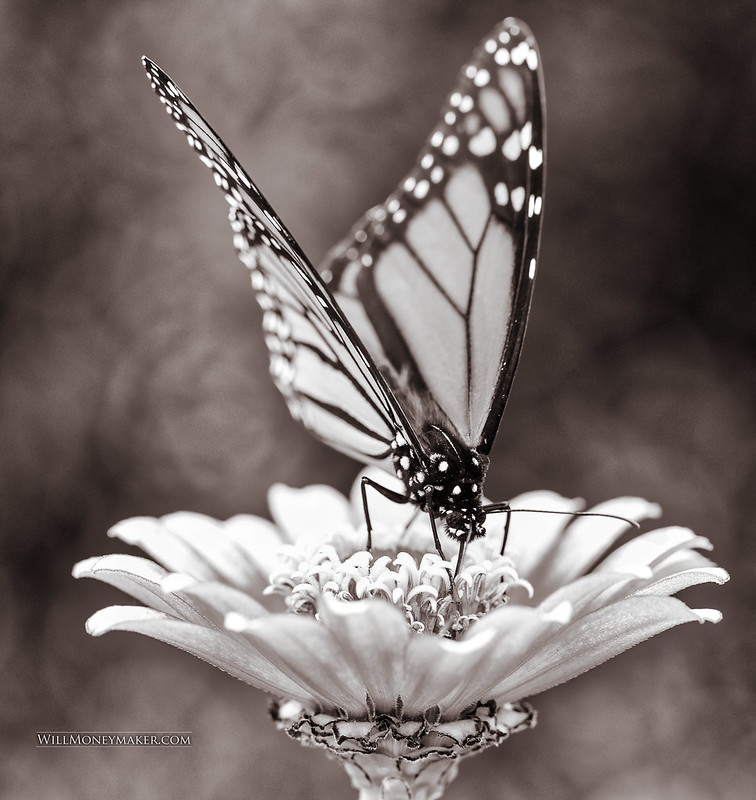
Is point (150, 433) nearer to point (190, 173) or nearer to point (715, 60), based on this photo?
point (190, 173)

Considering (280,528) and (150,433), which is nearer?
(280,528)

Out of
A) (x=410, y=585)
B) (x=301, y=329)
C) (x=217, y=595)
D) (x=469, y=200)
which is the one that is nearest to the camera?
(x=217, y=595)

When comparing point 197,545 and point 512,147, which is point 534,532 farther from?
point 512,147

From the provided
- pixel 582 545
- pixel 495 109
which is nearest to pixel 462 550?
pixel 582 545

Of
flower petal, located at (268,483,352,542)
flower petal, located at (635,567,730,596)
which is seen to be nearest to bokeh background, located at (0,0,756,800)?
flower petal, located at (268,483,352,542)

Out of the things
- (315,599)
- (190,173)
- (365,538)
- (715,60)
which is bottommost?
(315,599)

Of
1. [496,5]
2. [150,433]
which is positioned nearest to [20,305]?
[150,433]
